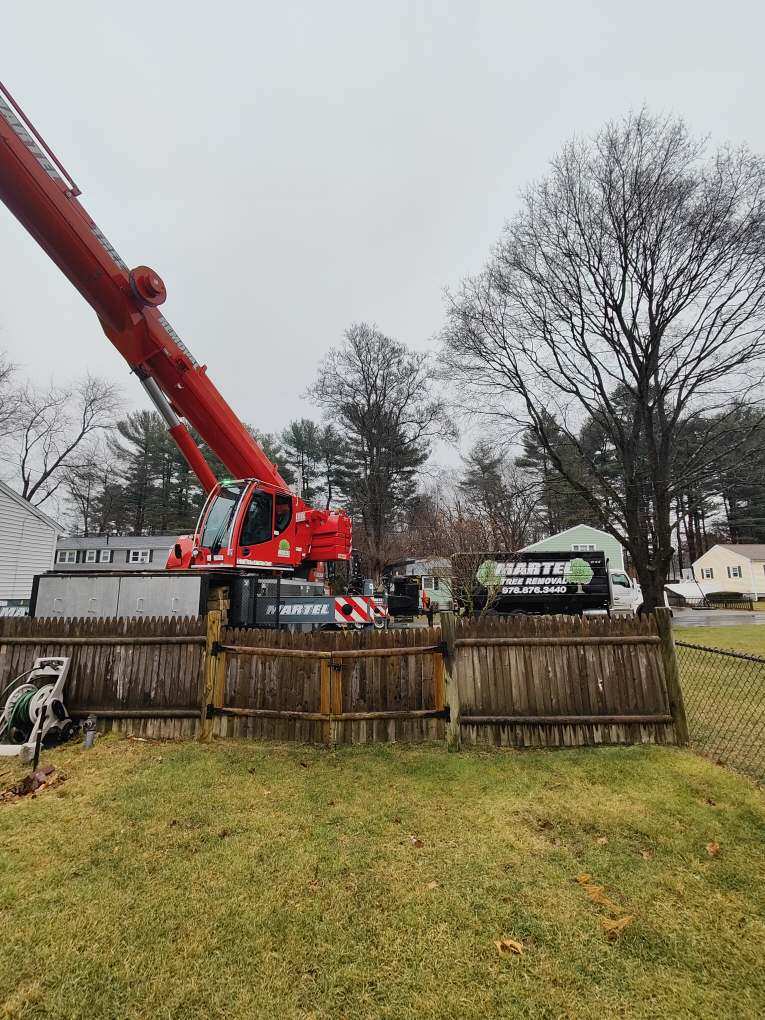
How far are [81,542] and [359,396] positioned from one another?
21.0 metres

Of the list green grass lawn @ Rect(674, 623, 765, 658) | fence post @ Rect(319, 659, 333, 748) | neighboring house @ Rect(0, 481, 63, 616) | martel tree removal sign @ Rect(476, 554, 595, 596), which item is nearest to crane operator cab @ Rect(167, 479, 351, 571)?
fence post @ Rect(319, 659, 333, 748)

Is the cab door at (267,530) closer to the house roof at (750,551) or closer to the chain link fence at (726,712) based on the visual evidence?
the chain link fence at (726,712)

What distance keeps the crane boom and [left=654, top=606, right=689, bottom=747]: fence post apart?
7.35 meters

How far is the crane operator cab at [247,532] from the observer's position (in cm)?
796

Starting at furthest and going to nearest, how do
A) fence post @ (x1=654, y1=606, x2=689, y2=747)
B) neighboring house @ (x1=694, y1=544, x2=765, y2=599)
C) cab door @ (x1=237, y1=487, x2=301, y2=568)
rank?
neighboring house @ (x1=694, y1=544, x2=765, y2=599), cab door @ (x1=237, y1=487, x2=301, y2=568), fence post @ (x1=654, y1=606, x2=689, y2=747)

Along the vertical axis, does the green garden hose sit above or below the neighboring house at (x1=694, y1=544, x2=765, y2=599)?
below

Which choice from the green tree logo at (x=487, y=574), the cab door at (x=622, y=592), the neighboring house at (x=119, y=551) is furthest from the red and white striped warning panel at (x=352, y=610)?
the neighboring house at (x=119, y=551)

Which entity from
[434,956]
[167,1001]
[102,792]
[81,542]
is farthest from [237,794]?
[81,542]

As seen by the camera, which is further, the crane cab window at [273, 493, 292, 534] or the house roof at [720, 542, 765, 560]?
the house roof at [720, 542, 765, 560]

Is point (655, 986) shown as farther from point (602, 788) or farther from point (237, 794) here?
point (237, 794)

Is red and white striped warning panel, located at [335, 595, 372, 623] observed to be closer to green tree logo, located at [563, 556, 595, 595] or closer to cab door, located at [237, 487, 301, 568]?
cab door, located at [237, 487, 301, 568]

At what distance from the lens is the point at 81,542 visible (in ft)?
99.7

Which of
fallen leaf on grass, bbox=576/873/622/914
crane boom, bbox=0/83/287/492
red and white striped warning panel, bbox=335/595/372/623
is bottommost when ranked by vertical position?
fallen leaf on grass, bbox=576/873/622/914

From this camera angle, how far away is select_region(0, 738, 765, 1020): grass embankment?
2.04 meters
